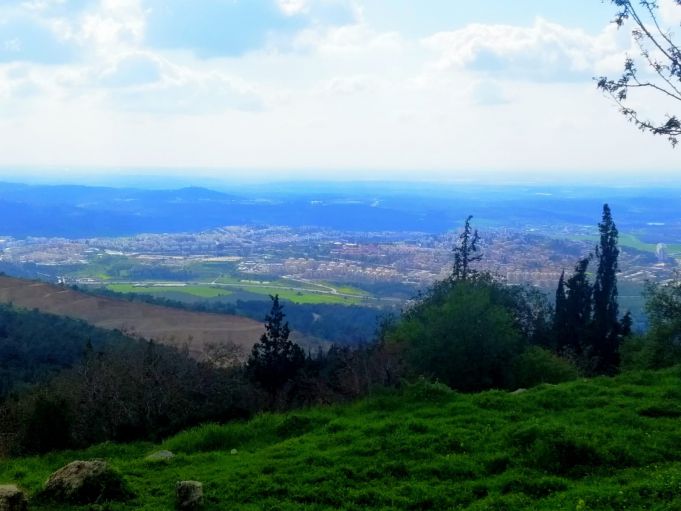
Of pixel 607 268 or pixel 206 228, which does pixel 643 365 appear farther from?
pixel 206 228

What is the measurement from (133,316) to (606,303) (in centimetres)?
4042

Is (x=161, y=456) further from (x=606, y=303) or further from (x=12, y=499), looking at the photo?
(x=606, y=303)

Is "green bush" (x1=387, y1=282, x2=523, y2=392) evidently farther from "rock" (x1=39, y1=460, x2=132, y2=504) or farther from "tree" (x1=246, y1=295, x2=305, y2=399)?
"rock" (x1=39, y1=460, x2=132, y2=504)

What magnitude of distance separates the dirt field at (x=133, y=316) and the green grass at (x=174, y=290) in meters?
18.4

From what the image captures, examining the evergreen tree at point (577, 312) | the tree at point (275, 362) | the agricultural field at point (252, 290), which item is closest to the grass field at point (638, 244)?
the agricultural field at point (252, 290)

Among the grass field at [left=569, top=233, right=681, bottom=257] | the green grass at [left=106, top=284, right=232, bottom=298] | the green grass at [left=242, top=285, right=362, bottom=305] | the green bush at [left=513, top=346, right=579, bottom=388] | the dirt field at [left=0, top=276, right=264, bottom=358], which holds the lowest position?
the green grass at [left=106, top=284, right=232, bottom=298]

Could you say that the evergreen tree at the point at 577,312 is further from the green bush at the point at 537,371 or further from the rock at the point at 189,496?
the rock at the point at 189,496

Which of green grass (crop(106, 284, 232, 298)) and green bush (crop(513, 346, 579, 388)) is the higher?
green bush (crop(513, 346, 579, 388))

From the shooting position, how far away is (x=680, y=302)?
24.1 metres

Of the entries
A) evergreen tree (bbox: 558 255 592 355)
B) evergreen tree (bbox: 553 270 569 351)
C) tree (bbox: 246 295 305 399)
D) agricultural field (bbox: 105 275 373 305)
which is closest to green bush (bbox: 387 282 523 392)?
tree (bbox: 246 295 305 399)

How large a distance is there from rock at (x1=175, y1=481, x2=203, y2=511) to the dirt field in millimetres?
40035

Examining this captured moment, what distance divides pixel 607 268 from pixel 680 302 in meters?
13.0

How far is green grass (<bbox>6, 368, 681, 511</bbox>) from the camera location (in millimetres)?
8234

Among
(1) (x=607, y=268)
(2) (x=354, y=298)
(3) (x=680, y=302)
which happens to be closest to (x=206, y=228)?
(2) (x=354, y=298)
